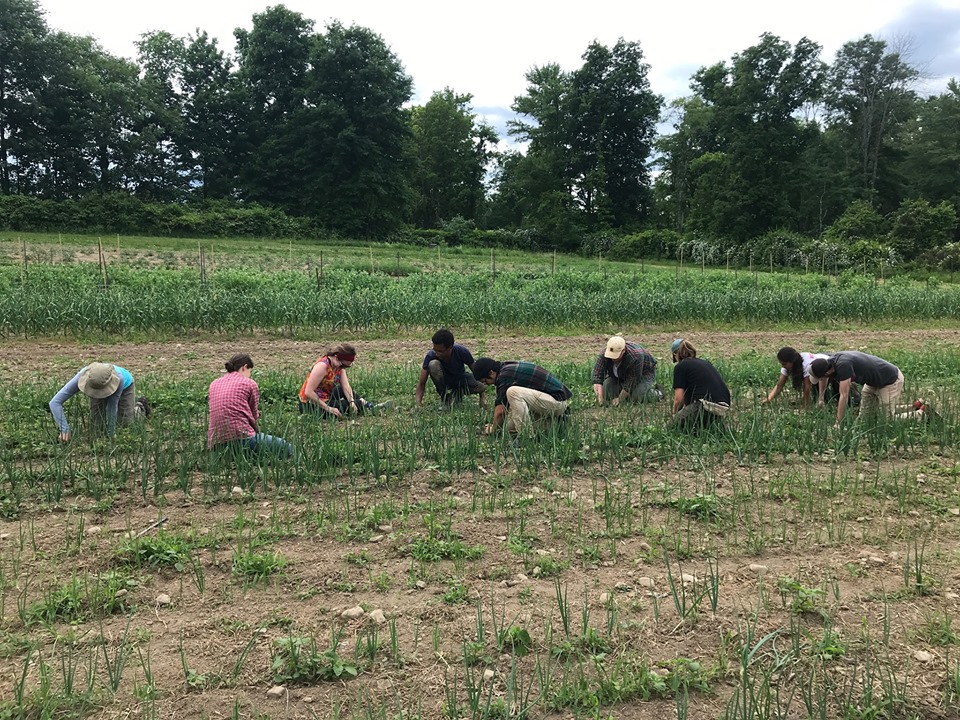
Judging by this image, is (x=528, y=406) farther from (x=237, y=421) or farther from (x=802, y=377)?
(x=802, y=377)

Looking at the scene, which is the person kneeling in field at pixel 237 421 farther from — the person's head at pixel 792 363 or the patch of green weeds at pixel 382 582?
the person's head at pixel 792 363

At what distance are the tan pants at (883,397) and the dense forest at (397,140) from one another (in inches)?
1383

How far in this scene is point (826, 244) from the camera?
3559cm

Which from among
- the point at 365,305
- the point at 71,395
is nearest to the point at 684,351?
the point at 71,395

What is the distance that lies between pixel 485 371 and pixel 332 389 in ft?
5.88

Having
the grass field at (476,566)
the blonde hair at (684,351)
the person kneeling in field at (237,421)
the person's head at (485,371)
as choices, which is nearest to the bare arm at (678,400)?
the grass field at (476,566)

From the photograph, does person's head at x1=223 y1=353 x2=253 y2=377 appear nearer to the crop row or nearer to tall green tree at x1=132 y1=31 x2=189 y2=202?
the crop row

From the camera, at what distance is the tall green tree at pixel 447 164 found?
65.0 metres

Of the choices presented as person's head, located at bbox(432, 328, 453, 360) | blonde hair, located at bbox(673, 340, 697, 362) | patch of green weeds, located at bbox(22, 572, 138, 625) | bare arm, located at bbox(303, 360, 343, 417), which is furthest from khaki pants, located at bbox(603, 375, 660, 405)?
patch of green weeds, located at bbox(22, 572, 138, 625)

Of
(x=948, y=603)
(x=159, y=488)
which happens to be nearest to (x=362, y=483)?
(x=159, y=488)

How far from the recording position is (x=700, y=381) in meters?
6.86

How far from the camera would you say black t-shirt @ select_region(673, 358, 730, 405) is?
683 cm

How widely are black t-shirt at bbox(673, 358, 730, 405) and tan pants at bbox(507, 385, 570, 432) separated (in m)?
1.20

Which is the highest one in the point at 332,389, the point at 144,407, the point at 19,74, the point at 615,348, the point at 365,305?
the point at 19,74
